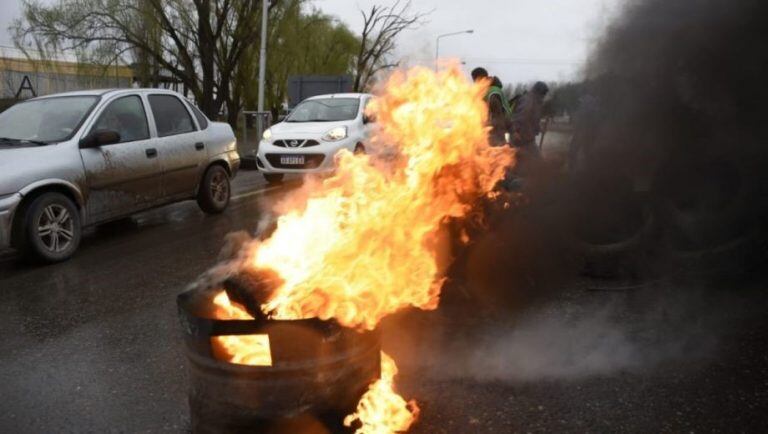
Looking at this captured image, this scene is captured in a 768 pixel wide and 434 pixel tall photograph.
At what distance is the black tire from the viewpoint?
586 centimetres

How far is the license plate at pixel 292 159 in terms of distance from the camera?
1134 centimetres

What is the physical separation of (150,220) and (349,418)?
6.71m

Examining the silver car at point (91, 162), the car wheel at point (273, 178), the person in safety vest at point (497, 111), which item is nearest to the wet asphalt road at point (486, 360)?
the silver car at point (91, 162)

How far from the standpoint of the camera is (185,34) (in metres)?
25.5

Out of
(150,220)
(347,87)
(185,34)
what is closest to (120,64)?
(185,34)

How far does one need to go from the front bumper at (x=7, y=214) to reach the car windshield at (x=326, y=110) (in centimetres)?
725

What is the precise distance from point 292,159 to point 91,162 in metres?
5.14

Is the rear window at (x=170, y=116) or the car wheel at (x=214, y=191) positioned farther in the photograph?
the car wheel at (x=214, y=191)

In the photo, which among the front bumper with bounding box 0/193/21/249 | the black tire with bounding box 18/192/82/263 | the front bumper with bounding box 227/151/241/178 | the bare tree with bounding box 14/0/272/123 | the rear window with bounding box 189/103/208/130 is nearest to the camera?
the front bumper with bounding box 0/193/21/249

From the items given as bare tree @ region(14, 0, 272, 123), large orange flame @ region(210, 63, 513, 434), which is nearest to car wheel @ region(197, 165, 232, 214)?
large orange flame @ region(210, 63, 513, 434)

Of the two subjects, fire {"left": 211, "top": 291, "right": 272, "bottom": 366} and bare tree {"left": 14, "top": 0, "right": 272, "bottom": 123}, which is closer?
fire {"left": 211, "top": 291, "right": 272, "bottom": 366}

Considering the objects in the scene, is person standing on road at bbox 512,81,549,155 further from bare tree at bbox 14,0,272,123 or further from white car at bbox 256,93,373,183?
bare tree at bbox 14,0,272,123

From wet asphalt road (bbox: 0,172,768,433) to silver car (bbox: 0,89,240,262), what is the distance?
2.23ft

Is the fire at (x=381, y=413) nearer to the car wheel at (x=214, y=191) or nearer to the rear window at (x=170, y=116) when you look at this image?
the rear window at (x=170, y=116)
